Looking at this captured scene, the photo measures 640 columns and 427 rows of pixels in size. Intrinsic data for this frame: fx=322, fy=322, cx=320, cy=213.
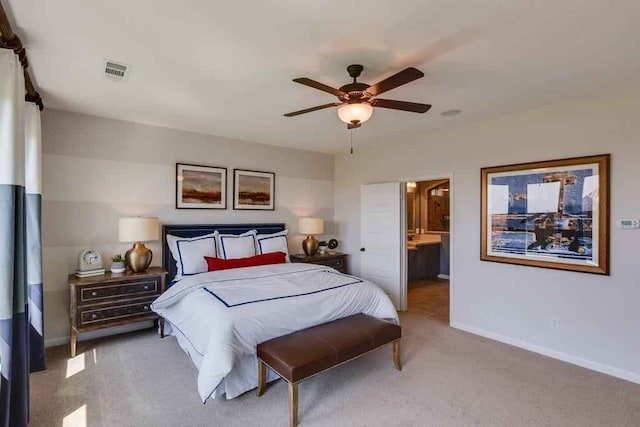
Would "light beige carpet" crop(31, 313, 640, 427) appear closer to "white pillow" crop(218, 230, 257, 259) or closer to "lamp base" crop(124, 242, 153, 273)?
"lamp base" crop(124, 242, 153, 273)

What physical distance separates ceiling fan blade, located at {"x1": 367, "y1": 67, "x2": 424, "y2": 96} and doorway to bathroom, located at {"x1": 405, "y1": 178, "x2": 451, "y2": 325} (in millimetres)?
3557

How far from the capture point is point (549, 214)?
342cm

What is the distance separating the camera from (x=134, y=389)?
106 inches

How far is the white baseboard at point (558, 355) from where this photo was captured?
294 centimetres

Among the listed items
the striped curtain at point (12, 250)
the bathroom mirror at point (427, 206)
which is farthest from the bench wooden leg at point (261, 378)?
the bathroom mirror at point (427, 206)

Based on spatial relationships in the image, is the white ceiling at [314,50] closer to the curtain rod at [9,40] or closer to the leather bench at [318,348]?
the curtain rod at [9,40]

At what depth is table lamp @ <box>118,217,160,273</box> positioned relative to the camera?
3605 mm

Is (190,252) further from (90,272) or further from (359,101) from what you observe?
(359,101)

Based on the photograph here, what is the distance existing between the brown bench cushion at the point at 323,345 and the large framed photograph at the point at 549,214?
182 cm

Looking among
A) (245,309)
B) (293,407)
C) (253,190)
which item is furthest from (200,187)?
(293,407)

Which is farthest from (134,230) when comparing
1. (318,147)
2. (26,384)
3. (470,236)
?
(470,236)

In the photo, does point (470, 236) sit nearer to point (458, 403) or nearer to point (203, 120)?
point (458, 403)

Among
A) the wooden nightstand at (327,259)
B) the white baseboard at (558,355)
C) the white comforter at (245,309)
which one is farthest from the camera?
the wooden nightstand at (327,259)

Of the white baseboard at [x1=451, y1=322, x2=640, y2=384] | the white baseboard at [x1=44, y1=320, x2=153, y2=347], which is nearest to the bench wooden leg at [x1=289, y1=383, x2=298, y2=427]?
the white baseboard at [x1=44, y1=320, x2=153, y2=347]
